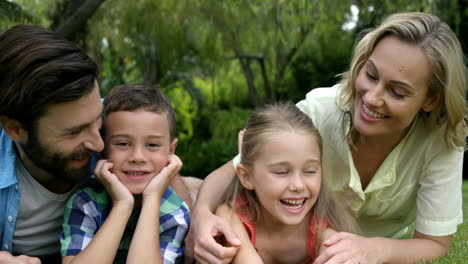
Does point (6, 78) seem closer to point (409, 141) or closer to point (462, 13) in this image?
point (409, 141)

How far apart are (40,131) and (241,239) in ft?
3.74

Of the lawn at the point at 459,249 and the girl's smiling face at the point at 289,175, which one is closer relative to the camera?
the girl's smiling face at the point at 289,175

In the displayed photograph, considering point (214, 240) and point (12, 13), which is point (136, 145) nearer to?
point (214, 240)

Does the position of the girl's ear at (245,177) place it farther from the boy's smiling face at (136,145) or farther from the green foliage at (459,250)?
the green foliage at (459,250)

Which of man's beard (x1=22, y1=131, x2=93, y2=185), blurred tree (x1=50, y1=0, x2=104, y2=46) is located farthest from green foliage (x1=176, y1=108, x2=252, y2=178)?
man's beard (x1=22, y1=131, x2=93, y2=185)

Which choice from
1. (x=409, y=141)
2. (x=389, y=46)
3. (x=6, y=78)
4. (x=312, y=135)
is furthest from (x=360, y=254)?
(x=6, y=78)

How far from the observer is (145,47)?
9383mm

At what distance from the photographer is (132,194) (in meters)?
2.96

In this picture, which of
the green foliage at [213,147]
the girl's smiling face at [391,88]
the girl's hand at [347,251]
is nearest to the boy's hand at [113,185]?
the girl's hand at [347,251]

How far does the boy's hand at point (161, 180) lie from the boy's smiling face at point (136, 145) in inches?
1.6

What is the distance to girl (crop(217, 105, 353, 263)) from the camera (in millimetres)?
2742

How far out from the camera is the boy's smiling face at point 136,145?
9.36 feet

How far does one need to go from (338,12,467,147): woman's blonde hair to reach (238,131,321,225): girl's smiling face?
0.55 m

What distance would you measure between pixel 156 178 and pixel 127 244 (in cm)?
43
